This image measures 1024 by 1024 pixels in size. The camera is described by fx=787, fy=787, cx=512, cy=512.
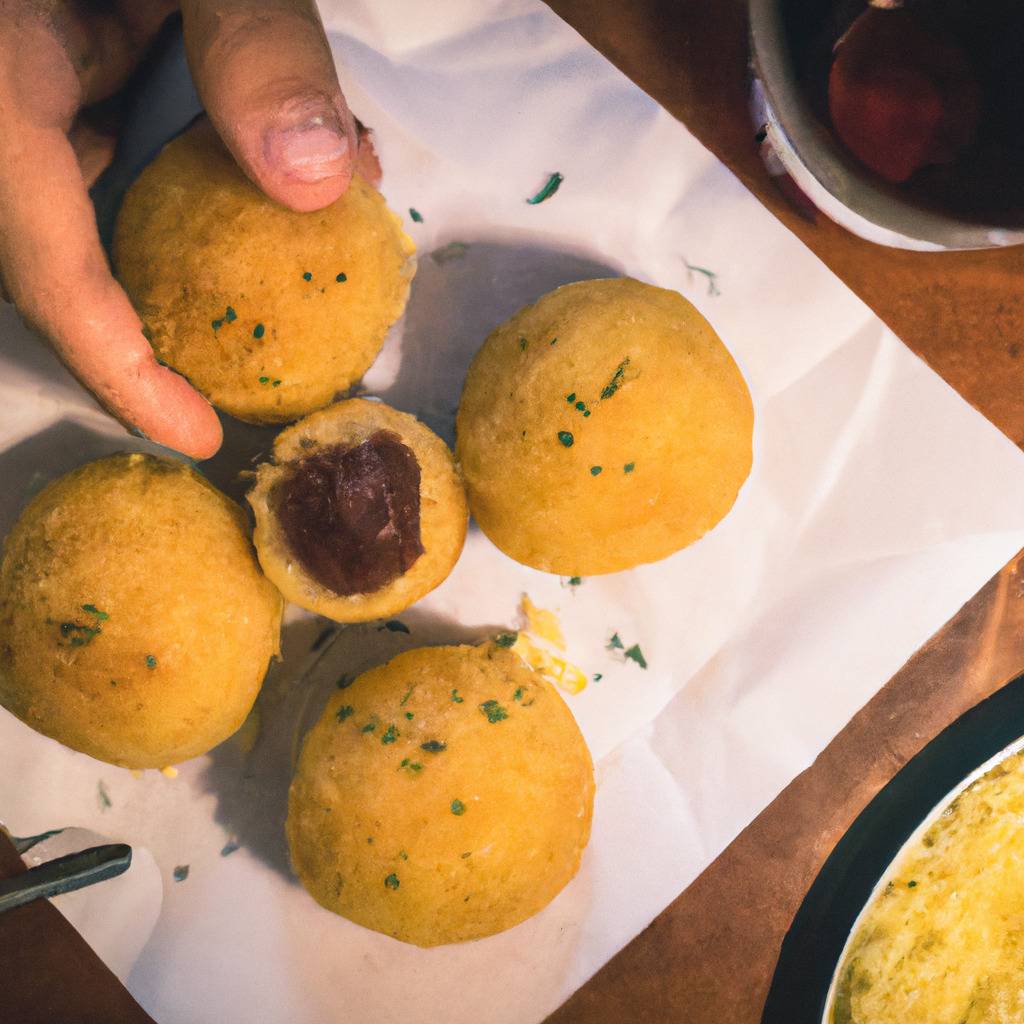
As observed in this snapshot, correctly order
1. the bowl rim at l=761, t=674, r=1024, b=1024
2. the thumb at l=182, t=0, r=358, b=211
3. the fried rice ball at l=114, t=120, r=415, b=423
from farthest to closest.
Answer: the bowl rim at l=761, t=674, r=1024, b=1024
the fried rice ball at l=114, t=120, r=415, b=423
the thumb at l=182, t=0, r=358, b=211

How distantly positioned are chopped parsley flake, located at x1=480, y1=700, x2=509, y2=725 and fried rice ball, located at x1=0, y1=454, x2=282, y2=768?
0.28 meters

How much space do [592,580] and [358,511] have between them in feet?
1.28

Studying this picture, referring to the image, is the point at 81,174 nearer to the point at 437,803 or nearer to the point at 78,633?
the point at 78,633

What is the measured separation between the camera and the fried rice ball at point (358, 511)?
841 millimetres

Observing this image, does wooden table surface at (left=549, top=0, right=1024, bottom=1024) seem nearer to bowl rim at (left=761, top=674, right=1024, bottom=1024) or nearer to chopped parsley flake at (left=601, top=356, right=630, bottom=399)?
bowl rim at (left=761, top=674, right=1024, bottom=1024)

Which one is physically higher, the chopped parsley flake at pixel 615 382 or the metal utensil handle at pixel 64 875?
the chopped parsley flake at pixel 615 382

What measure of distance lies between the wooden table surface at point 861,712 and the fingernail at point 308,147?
0.48 metres

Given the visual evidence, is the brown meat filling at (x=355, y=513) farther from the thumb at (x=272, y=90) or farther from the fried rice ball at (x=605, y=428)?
the thumb at (x=272, y=90)

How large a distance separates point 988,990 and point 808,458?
31.0 inches

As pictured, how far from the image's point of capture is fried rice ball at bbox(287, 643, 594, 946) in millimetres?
880

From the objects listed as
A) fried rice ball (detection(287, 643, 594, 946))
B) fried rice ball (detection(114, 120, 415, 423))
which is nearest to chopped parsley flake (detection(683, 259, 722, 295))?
fried rice ball (detection(114, 120, 415, 423))

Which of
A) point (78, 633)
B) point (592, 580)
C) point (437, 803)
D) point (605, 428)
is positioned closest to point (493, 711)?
point (437, 803)

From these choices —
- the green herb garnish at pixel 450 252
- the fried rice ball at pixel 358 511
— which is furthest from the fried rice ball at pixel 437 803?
the green herb garnish at pixel 450 252

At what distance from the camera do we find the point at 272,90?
2.46 feet
